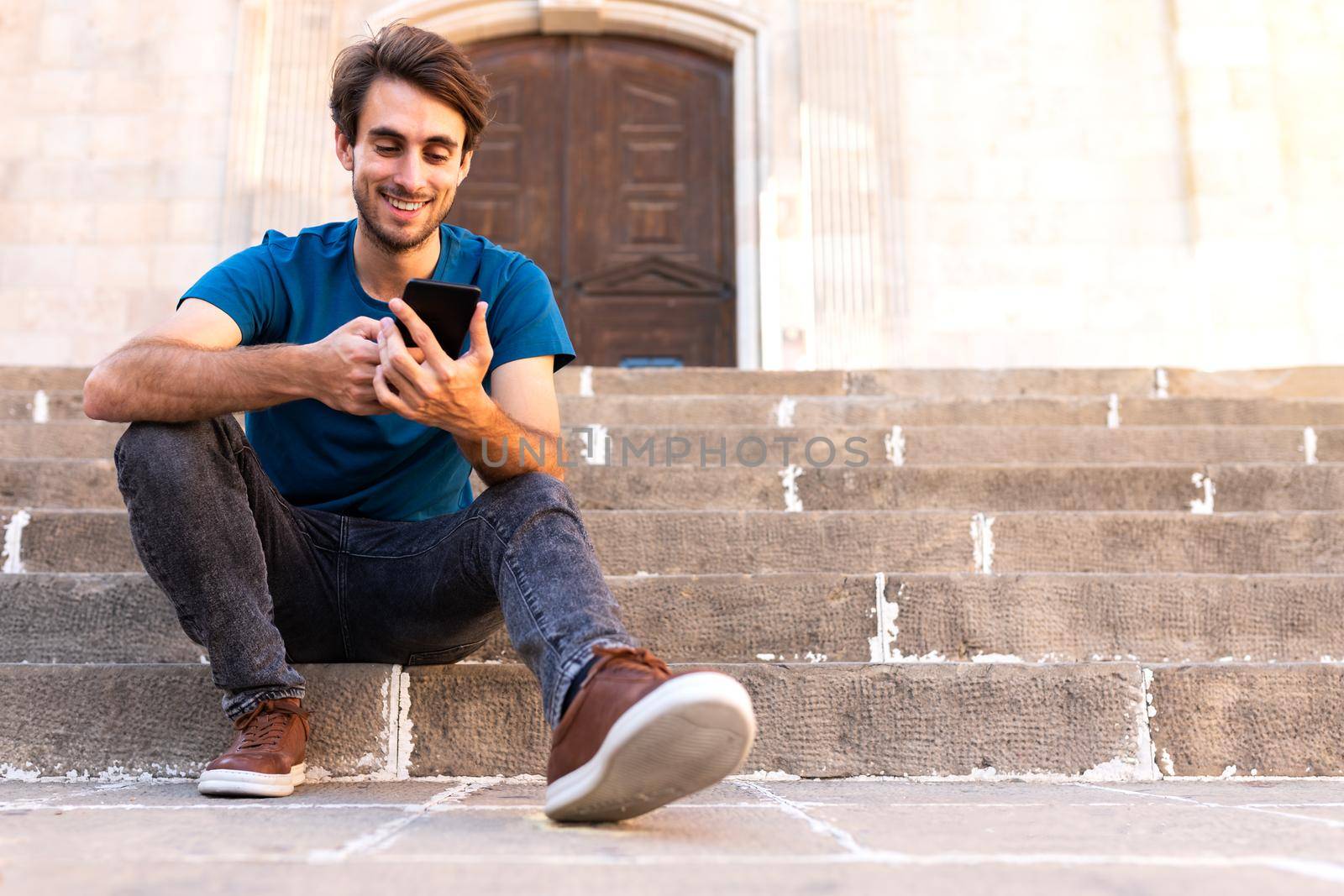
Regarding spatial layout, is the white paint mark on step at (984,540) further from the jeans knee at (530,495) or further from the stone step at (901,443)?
the jeans knee at (530,495)

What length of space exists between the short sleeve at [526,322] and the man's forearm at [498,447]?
0.24 meters

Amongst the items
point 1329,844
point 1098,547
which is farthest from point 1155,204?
point 1329,844

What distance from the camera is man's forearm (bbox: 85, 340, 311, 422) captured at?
5.56ft

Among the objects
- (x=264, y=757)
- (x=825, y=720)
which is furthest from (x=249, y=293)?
(x=825, y=720)

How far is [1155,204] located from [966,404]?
382 cm

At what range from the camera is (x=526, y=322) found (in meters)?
2.04

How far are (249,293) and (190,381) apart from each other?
0.33m

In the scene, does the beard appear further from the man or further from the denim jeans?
the denim jeans

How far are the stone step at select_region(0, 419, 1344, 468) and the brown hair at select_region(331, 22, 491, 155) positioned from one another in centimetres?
162

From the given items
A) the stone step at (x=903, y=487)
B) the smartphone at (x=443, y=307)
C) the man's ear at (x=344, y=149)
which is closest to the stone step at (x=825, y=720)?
the smartphone at (x=443, y=307)

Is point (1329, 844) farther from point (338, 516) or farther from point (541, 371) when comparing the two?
point (338, 516)

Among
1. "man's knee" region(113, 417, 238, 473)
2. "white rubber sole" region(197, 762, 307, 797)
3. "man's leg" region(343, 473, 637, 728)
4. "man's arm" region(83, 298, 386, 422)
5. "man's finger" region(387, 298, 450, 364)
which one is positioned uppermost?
"man's finger" region(387, 298, 450, 364)

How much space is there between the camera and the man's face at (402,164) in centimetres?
204

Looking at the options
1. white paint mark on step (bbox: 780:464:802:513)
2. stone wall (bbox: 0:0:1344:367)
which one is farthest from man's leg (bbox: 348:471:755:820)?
stone wall (bbox: 0:0:1344:367)
